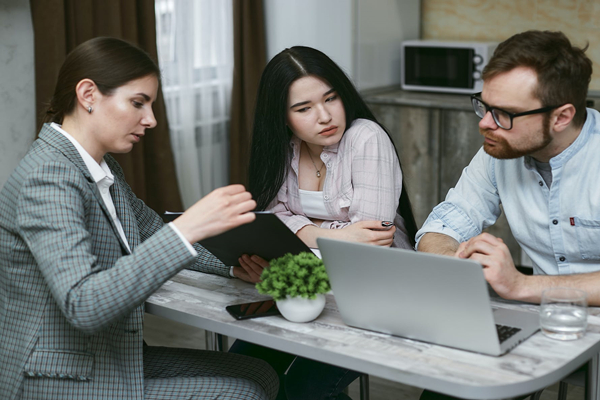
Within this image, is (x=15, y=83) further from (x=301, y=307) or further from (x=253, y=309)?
(x=301, y=307)

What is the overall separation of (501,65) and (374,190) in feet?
1.72

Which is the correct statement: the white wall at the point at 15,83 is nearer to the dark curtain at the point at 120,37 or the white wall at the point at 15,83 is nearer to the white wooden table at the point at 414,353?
the dark curtain at the point at 120,37

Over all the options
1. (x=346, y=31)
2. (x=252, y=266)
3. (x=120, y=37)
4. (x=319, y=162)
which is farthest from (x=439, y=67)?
(x=252, y=266)

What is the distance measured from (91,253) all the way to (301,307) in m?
0.42

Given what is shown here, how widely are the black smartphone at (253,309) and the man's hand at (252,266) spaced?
137 millimetres

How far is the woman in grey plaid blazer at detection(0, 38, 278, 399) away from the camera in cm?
130

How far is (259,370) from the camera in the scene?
1.70 metres

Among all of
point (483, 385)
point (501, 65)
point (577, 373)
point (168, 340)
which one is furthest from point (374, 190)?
point (168, 340)

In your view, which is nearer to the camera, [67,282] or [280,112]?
[67,282]

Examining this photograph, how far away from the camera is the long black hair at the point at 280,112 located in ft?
6.47

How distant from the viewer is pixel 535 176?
5.78ft

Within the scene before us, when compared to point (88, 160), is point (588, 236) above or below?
below

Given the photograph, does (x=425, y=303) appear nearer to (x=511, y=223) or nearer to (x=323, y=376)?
(x=323, y=376)

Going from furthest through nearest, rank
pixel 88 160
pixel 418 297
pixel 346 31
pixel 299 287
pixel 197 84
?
1. pixel 346 31
2. pixel 197 84
3. pixel 88 160
4. pixel 299 287
5. pixel 418 297
